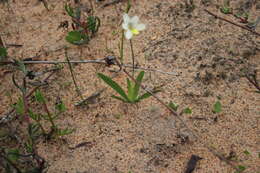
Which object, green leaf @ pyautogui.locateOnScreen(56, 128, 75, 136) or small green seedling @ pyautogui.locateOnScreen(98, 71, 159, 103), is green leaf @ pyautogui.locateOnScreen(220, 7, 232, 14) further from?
green leaf @ pyautogui.locateOnScreen(56, 128, 75, 136)

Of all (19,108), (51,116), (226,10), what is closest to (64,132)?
(51,116)

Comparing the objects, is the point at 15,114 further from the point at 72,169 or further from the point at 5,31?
the point at 5,31

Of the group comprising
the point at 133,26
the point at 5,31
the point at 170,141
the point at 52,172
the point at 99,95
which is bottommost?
the point at 52,172

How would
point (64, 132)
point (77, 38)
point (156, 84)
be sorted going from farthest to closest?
point (77, 38) → point (156, 84) → point (64, 132)

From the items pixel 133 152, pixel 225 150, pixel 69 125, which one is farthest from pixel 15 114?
pixel 225 150

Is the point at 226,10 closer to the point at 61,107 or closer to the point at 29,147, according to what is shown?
the point at 61,107

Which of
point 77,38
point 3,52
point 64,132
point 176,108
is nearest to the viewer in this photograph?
point 64,132

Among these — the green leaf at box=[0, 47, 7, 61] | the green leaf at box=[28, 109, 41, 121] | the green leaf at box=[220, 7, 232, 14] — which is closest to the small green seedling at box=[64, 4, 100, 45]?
the green leaf at box=[0, 47, 7, 61]
